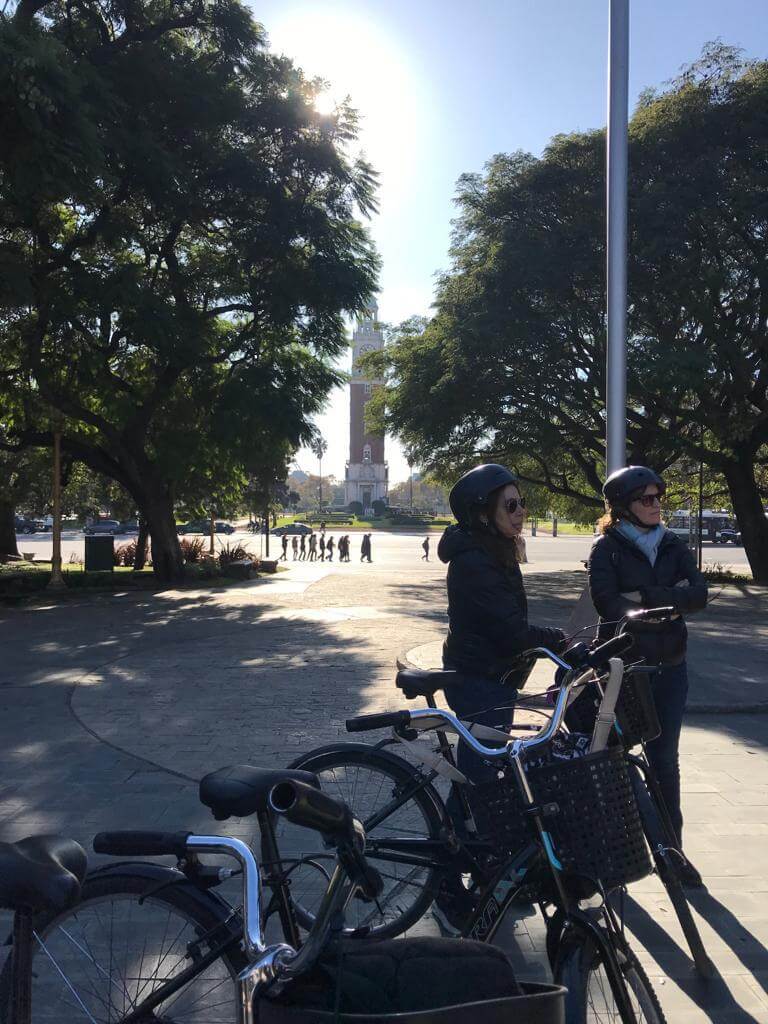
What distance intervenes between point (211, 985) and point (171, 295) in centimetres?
1869

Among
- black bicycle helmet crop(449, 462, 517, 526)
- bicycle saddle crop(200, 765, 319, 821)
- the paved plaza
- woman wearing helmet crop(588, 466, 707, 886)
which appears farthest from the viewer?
woman wearing helmet crop(588, 466, 707, 886)

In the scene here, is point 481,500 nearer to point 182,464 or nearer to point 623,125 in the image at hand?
point 623,125

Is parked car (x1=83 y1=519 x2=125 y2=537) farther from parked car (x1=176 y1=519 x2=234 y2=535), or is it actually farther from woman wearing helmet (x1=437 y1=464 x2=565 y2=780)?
woman wearing helmet (x1=437 y1=464 x2=565 y2=780)

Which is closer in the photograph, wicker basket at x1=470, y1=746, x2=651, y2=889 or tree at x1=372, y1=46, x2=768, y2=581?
wicker basket at x1=470, y1=746, x2=651, y2=889

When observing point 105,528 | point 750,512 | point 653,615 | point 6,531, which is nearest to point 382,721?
point 653,615

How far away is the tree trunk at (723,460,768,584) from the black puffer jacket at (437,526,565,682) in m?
21.1

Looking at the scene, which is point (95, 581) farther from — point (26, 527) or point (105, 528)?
point (26, 527)

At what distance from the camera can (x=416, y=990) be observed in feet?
5.25

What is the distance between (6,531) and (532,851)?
112ft

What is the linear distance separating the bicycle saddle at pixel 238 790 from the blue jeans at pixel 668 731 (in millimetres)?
2457

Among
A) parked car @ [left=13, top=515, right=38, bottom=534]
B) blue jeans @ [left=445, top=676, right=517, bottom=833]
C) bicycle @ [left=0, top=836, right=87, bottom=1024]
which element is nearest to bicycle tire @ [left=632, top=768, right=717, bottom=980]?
blue jeans @ [left=445, top=676, right=517, bottom=833]

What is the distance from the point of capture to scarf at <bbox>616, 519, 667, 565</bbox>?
4062 millimetres

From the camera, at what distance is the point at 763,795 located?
5355mm

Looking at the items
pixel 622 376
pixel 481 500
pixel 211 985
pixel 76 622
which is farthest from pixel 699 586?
pixel 76 622
